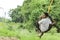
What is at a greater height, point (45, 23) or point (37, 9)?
point (45, 23)

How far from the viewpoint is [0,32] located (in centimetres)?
1211

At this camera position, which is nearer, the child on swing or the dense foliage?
the child on swing

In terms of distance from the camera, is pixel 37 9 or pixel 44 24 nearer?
pixel 44 24

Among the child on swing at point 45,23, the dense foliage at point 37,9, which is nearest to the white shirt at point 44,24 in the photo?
the child on swing at point 45,23

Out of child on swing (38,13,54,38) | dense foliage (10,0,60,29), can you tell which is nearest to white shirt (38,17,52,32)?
child on swing (38,13,54,38)

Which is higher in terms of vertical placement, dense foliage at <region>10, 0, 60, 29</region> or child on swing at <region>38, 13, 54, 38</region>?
child on swing at <region>38, 13, 54, 38</region>

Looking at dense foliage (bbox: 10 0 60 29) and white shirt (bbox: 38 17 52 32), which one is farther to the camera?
dense foliage (bbox: 10 0 60 29)

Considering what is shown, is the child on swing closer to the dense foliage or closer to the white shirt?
the white shirt

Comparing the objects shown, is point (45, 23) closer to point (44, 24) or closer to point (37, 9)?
point (44, 24)

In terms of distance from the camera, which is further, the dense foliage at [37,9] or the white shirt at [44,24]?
the dense foliage at [37,9]

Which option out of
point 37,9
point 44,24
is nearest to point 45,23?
point 44,24

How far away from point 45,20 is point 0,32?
16.4 ft

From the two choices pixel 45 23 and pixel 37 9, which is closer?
pixel 45 23

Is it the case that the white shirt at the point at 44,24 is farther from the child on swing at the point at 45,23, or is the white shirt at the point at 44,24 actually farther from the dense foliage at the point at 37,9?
the dense foliage at the point at 37,9
